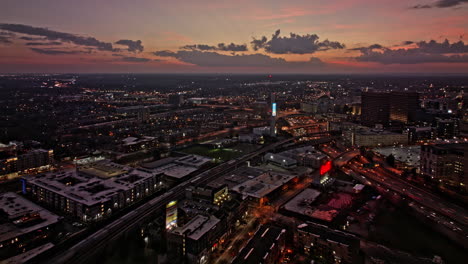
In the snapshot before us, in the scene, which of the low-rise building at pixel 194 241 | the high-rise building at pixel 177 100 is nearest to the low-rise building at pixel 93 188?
the low-rise building at pixel 194 241

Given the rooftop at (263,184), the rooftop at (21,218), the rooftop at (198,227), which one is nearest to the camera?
the rooftop at (198,227)

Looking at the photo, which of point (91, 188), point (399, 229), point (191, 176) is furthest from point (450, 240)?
point (91, 188)

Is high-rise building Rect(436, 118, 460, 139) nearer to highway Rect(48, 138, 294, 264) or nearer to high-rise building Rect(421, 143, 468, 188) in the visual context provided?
high-rise building Rect(421, 143, 468, 188)

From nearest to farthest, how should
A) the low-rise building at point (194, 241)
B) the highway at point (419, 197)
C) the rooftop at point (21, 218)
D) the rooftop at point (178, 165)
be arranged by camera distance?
the low-rise building at point (194, 241) < the rooftop at point (21, 218) < the highway at point (419, 197) < the rooftop at point (178, 165)

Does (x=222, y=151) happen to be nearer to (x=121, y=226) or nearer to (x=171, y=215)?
(x=171, y=215)

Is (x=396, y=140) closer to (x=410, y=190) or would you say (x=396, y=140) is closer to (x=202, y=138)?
(x=410, y=190)

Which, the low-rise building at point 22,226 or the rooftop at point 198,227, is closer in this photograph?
the rooftop at point 198,227

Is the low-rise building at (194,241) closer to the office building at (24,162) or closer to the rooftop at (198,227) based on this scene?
the rooftop at (198,227)
